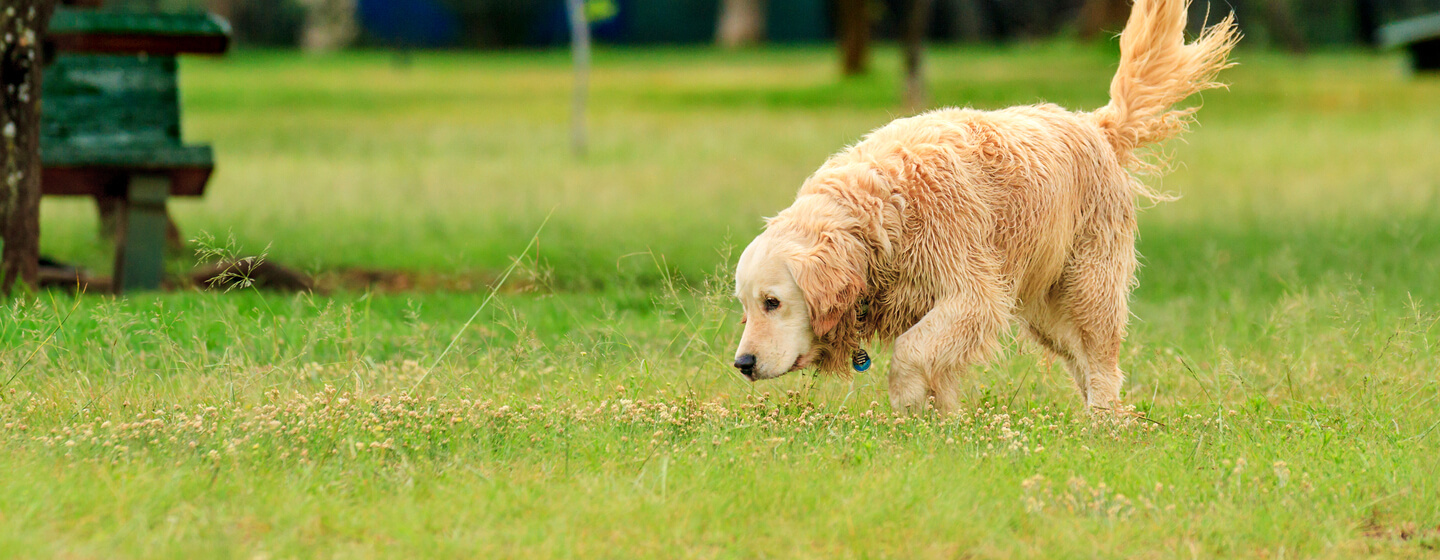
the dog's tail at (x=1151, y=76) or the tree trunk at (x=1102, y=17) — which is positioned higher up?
the dog's tail at (x=1151, y=76)

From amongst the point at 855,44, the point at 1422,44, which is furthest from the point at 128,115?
the point at 1422,44

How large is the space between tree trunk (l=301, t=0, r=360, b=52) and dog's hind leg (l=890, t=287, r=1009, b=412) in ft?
136

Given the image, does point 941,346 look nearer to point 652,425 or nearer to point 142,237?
point 652,425

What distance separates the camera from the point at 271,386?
520cm

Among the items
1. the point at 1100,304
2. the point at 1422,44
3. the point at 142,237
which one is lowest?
the point at 1422,44

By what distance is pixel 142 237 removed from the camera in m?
7.77

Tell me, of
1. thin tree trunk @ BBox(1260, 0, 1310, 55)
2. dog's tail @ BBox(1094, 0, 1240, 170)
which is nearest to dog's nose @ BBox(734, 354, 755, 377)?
dog's tail @ BBox(1094, 0, 1240, 170)

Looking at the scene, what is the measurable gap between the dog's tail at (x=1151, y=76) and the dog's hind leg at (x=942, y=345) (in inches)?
46.8

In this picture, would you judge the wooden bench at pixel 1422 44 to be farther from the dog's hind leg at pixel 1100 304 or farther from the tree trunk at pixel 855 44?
the dog's hind leg at pixel 1100 304

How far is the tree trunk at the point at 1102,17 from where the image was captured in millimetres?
28641

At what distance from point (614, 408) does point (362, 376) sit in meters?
1.26

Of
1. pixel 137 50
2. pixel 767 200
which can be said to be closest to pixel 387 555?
pixel 137 50

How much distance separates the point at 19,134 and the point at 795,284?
4.32 metres

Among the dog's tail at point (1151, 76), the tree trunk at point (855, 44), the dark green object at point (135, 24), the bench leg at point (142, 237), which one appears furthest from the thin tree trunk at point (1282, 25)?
the bench leg at point (142, 237)
